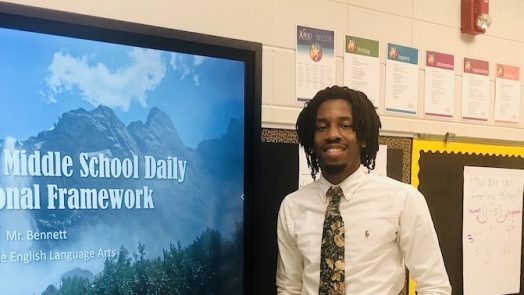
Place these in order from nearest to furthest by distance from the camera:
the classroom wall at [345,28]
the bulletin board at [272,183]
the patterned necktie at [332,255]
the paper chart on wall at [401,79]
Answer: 1. the patterned necktie at [332,255]
2. the classroom wall at [345,28]
3. the bulletin board at [272,183]
4. the paper chart on wall at [401,79]

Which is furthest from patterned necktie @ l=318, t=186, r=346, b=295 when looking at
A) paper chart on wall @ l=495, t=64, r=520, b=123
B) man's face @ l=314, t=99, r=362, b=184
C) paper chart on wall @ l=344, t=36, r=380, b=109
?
paper chart on wall @ l=495, t=64, r=520, b=123

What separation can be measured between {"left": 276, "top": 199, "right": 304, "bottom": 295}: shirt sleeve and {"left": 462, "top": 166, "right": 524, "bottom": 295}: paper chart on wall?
0.94 m

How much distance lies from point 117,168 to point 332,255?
61 cm

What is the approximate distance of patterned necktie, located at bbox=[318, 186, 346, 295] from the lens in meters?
1.46

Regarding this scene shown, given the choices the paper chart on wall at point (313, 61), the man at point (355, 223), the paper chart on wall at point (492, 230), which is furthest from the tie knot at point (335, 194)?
the paper chart on wall at point (492, 230)

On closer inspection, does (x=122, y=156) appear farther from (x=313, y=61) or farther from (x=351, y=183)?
(x=313, y=61)

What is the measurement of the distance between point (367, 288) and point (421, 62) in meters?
1.03

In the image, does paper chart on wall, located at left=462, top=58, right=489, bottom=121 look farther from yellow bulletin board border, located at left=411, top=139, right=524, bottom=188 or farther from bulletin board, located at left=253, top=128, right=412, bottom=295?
bulletin board, located at left=253, top=128, right=412, bottom=295

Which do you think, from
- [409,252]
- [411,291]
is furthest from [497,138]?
[409,252]

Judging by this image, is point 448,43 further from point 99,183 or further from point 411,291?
point 99,183

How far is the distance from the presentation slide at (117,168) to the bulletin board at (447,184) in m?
0.91

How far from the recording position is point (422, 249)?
4.87 ft

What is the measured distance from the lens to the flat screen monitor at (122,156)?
121 centimetres

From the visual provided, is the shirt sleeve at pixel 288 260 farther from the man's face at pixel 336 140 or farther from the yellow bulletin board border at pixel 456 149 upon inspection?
the yellow bulletin board border at pixel 456 149
